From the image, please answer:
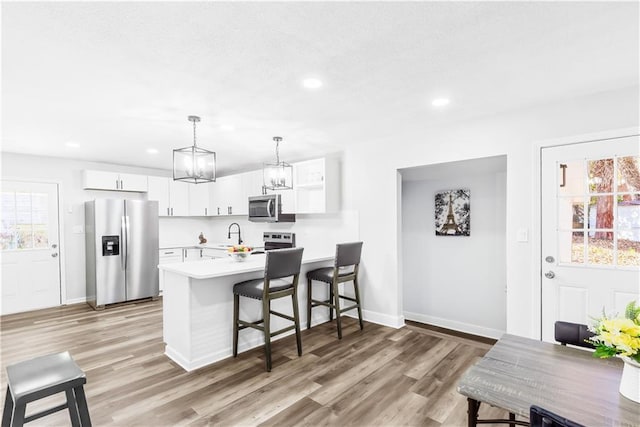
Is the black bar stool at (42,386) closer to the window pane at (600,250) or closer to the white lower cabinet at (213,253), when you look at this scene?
the window pane at (600,250)

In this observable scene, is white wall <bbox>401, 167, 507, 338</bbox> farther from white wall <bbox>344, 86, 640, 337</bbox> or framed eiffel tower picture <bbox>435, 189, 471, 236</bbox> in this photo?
white wall <bbox>344, 86, 640, 337</bbox>

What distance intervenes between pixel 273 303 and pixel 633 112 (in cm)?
350

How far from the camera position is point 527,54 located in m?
1.95

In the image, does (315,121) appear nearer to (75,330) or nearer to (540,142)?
(540,142)

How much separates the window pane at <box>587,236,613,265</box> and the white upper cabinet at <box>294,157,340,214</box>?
2708mm

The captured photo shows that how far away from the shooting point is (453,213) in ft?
13.6

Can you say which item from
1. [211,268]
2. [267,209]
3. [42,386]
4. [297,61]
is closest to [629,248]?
[297,61]

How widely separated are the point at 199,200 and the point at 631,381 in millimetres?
6283

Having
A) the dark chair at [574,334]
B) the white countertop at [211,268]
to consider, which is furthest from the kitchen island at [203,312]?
the dark chair at [574,334]

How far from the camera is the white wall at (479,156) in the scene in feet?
8.63

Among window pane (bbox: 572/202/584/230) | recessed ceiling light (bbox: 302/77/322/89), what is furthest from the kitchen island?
window pane (bbox: 572/202/584/230)

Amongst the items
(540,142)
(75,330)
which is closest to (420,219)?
(540,142)

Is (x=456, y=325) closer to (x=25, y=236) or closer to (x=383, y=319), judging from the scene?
(x=383, y=319)

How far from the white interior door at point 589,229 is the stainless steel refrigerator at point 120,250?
5425mm
